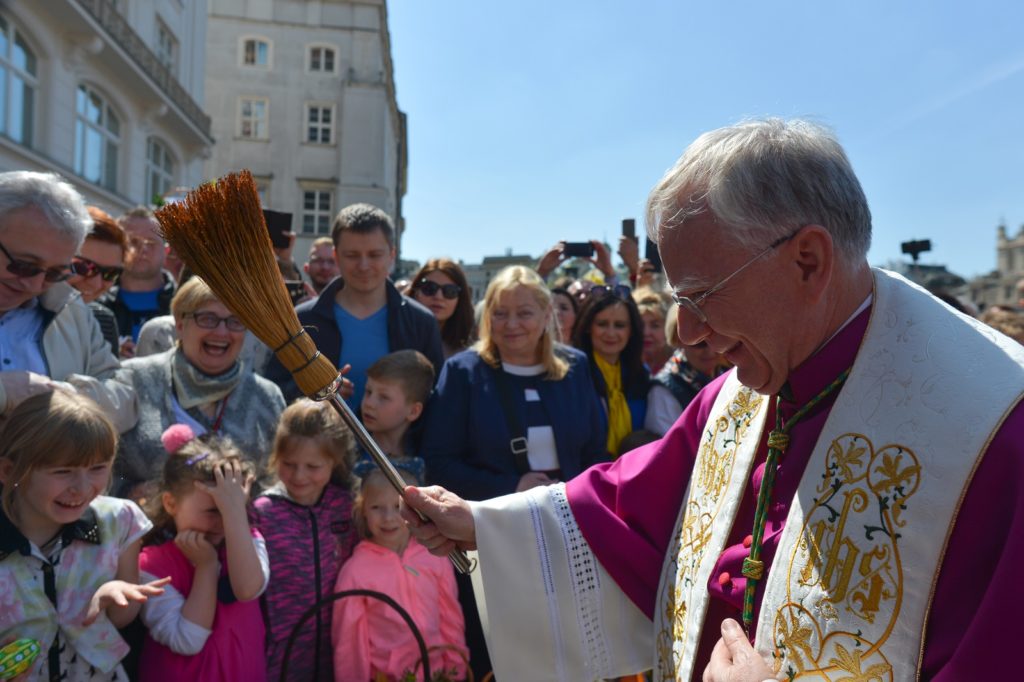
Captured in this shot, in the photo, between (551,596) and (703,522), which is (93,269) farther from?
(703,522)

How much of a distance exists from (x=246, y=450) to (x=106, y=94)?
1809cm

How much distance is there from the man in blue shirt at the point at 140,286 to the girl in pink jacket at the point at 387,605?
7.81ft

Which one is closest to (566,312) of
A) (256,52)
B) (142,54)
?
(142,54)

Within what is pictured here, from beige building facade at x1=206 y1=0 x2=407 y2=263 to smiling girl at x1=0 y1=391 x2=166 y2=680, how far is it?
3039 centimetres

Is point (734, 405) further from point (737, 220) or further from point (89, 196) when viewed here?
point (89, 196)

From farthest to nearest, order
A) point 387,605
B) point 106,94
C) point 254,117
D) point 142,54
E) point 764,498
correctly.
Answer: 1. point 254,117
2. point 142,54
3. point 106,94
4. point 387,605
5. point 764,498

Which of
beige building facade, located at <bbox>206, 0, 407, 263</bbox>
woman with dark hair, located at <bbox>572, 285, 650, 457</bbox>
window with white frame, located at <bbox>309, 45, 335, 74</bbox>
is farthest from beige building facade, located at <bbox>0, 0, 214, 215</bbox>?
woman with dark hair, located at <bbox>572, 285, 650, 457</bbox>

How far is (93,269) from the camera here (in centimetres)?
399

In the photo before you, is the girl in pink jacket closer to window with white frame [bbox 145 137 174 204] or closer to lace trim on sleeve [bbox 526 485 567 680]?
lace trim on sleeve [bbox 526 485 567 680]

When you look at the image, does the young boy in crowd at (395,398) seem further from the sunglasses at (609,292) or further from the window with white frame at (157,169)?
the window with white frame at (157,169)

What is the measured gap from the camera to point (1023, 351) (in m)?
1.67

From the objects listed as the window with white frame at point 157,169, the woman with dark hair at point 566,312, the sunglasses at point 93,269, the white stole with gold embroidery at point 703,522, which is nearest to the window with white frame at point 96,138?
the window with white frame at point 157,169

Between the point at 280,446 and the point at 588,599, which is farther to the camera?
the point at 280,446

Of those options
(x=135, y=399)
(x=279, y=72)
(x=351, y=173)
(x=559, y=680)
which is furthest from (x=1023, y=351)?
(x=279, y=72)
